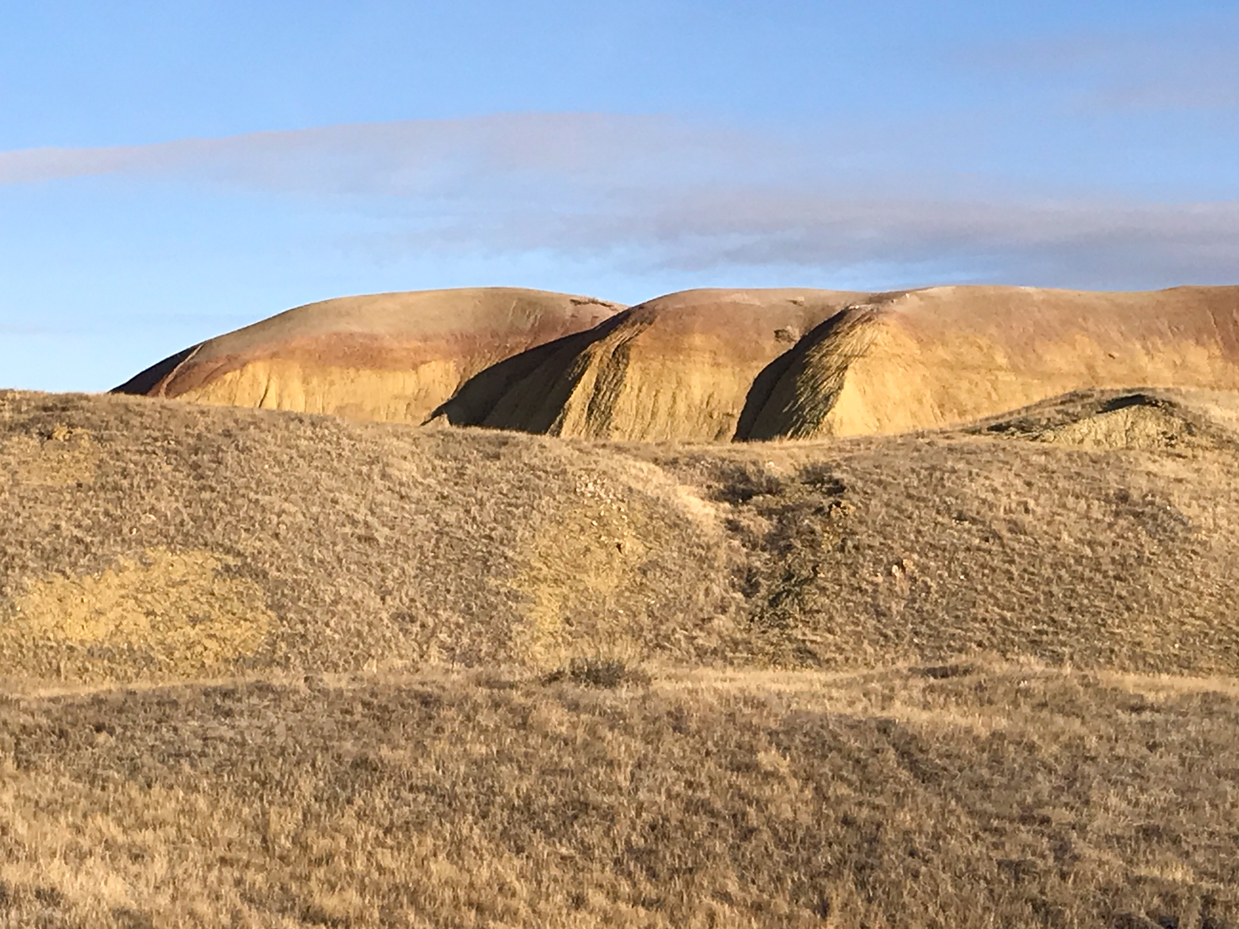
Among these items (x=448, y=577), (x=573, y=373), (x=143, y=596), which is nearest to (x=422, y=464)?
(x=448, y=577)

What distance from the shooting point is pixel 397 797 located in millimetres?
10945

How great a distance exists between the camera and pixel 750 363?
66000 millimetres

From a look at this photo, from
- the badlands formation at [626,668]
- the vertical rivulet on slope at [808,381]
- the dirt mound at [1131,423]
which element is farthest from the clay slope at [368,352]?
the dirt mound at [1131,423]

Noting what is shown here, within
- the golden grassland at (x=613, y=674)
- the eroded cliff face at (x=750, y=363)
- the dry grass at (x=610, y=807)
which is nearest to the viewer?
the dry grass at (x=610, y=807)

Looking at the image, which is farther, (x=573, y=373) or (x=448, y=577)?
(x=573, y=373)

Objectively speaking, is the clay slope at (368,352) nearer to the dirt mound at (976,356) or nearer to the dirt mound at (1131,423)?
the dirt mound at (976,356)

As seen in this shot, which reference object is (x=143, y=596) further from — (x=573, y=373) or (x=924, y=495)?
(x=573, y=373)

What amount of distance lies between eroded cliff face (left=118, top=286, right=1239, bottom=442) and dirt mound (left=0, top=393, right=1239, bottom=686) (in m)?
24.7

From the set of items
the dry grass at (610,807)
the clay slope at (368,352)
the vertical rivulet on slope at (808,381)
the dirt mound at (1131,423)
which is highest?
the clay slope at (368,352)

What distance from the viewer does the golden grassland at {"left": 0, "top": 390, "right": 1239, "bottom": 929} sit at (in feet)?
30.9

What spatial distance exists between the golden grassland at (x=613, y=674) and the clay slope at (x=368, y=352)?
41928 millimetres

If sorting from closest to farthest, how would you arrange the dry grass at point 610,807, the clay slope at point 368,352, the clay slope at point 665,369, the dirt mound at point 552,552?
the dry grass at point 610,807 → the dirt mound at point 552,552 → the clay slope at point 665,369 → the clay slope at point 368,352

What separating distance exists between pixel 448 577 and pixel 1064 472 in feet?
51.3

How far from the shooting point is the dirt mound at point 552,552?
23750mm
